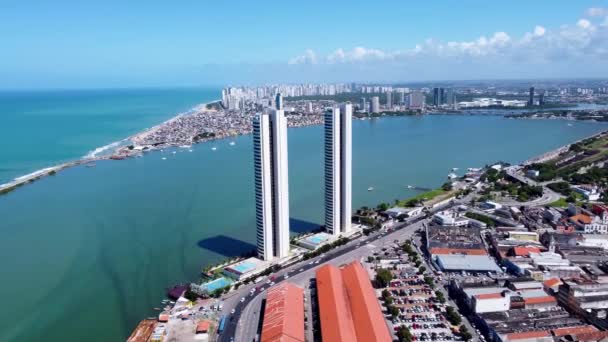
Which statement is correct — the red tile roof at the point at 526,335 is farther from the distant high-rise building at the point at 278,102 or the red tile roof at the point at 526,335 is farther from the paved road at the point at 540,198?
the paved road at the point at 540,198

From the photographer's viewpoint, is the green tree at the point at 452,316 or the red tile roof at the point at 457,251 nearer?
the green tree at the point at 452,316

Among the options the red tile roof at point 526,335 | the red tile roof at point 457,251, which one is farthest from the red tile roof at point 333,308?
the red tile roof at point 457,251

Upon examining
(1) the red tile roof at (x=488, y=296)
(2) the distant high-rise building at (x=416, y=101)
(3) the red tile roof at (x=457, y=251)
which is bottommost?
(3) the red tile roof at (x=457, y=251)

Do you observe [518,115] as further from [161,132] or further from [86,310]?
[86,310]

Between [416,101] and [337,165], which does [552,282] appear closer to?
[337,165]

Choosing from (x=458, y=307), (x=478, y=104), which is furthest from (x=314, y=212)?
(x=478, y=104)

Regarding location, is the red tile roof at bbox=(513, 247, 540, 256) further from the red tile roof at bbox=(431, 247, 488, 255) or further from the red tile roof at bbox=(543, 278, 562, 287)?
the red tile roof at bbox=(543, 278, 562, 287)

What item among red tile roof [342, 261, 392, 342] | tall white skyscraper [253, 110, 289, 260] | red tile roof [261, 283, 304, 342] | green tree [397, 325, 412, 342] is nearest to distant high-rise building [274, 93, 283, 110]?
tall white skyscraper [253, 110, 289, 260]
